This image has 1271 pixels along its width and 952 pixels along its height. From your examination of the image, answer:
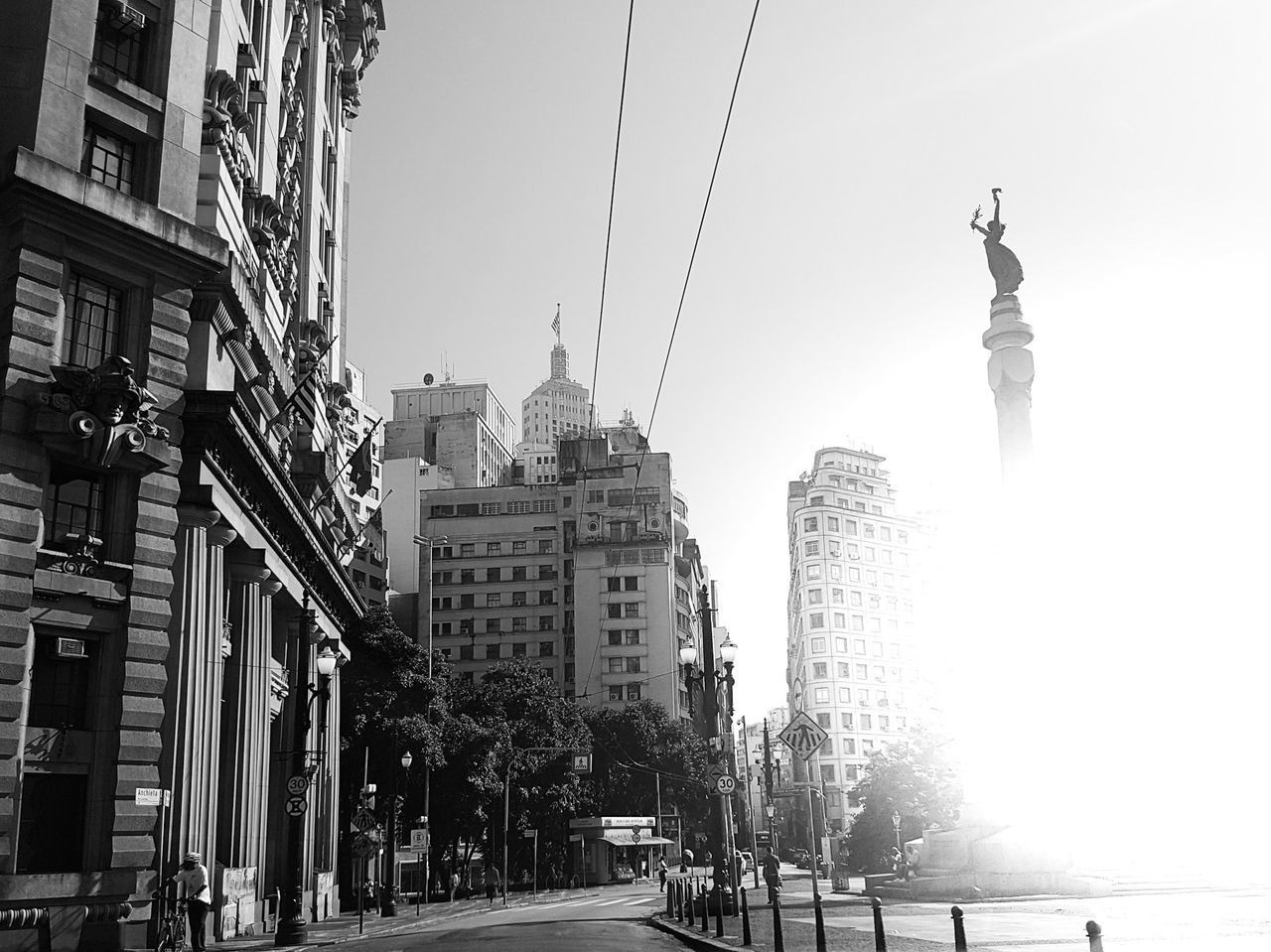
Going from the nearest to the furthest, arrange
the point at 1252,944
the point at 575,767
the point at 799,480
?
the point at 1252,944, the point at 575,767, the point at 799,480

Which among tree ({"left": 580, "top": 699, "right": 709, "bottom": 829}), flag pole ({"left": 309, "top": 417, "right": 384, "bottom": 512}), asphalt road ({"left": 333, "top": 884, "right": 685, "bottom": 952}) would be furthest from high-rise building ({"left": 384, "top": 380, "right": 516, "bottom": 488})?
asphalt road ({"left": 333, "top": 884, "right": 685, "bottom": 952})

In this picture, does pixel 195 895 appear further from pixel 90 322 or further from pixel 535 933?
pixel 90 322

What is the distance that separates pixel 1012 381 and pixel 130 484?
1186 inches

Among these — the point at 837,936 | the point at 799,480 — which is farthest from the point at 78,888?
the point at 799,480

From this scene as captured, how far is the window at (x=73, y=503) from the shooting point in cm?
2380

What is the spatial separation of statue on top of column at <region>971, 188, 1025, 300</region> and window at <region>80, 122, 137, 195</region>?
3045cm

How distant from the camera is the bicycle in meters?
21.9

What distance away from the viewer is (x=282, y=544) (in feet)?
117

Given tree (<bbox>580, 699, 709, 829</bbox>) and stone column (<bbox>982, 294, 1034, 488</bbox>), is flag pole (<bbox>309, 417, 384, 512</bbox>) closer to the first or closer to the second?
stone column (<bbox>982, 294, 1034, 488</bbox>)

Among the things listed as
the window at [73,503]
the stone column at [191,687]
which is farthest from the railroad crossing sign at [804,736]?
the window at [73,503]

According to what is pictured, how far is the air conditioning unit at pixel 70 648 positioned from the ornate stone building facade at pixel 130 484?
0.14 feet

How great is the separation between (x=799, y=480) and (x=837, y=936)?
463 feet

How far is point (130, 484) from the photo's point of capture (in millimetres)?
25188

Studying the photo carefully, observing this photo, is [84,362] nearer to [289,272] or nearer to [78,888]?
[78,888]
